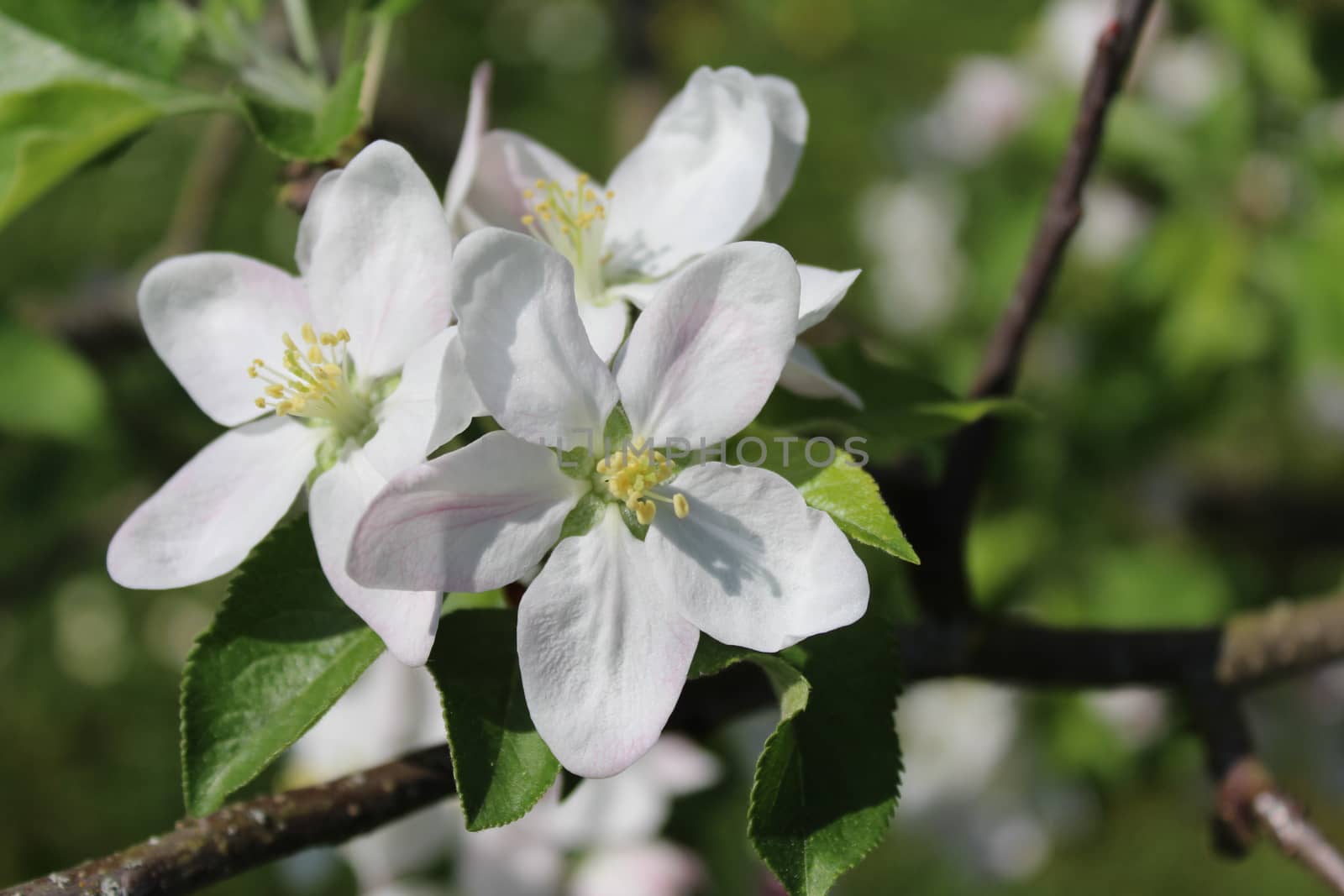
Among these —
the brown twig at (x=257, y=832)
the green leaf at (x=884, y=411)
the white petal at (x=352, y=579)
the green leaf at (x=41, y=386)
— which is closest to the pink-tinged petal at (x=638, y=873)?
the brown twig at (x=257, y=832)

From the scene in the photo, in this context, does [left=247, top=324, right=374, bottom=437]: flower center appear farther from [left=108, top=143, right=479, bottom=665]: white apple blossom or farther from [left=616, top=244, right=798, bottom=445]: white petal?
[left=616, top=244, right=798, bottom=445]: white petal

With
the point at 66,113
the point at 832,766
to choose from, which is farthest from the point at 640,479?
the point at 66,113

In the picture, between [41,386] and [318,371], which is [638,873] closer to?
[318,371]

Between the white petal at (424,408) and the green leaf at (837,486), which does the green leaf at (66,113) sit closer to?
the white petal at (424,408)

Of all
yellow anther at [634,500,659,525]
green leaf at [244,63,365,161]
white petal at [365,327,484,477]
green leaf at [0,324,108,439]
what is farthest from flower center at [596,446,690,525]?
green leaf at [0,324,108,439]

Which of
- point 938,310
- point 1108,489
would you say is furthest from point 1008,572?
point 938,310
